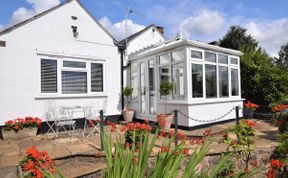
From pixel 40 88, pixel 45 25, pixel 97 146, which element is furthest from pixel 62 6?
pixel 97 146

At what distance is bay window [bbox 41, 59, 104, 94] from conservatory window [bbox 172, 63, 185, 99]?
2984mm

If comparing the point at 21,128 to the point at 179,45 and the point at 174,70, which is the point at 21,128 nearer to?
the point at 174,70

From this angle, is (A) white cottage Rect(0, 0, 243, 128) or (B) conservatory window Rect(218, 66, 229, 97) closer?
(A) white cottage Rect(0, 0, 243, 128)

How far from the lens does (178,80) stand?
25.6 feet

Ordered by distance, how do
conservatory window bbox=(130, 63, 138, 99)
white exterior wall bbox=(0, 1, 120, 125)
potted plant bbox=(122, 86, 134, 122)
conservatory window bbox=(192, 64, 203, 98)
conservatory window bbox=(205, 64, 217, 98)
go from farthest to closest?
conservatory window bbox=(130, 63, 138, 99) < potted plant bbox=(122, 86, 134, 122) < conservatory window bbox=(205, 64, 217, 98) < conservatory window bbox=(192, 64, 203, 98) < white exterior wall bbox=(0, 1, 120, 125)

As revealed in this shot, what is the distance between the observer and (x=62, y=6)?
799 cm

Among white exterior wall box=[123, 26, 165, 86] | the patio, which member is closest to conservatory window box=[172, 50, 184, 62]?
the patio

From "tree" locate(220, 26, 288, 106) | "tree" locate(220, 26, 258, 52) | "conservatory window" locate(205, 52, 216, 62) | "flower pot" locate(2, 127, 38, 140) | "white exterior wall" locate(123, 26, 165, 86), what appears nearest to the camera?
"flower pot" locate(2, 127, 38, 140)

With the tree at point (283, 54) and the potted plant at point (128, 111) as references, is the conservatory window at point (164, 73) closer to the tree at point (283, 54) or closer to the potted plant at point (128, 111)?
the potted plant at point (128, 111)

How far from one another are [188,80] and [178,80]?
64 cm

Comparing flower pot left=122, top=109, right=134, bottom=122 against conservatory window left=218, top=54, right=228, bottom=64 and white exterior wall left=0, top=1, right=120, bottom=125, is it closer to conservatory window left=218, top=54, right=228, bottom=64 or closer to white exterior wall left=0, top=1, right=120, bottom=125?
white exterior wall left=0, top=1, right=120, bottom=125

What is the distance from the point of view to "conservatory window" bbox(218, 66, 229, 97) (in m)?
8.60

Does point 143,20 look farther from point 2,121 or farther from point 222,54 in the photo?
point 2,121

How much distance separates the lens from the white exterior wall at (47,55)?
6.91 m
